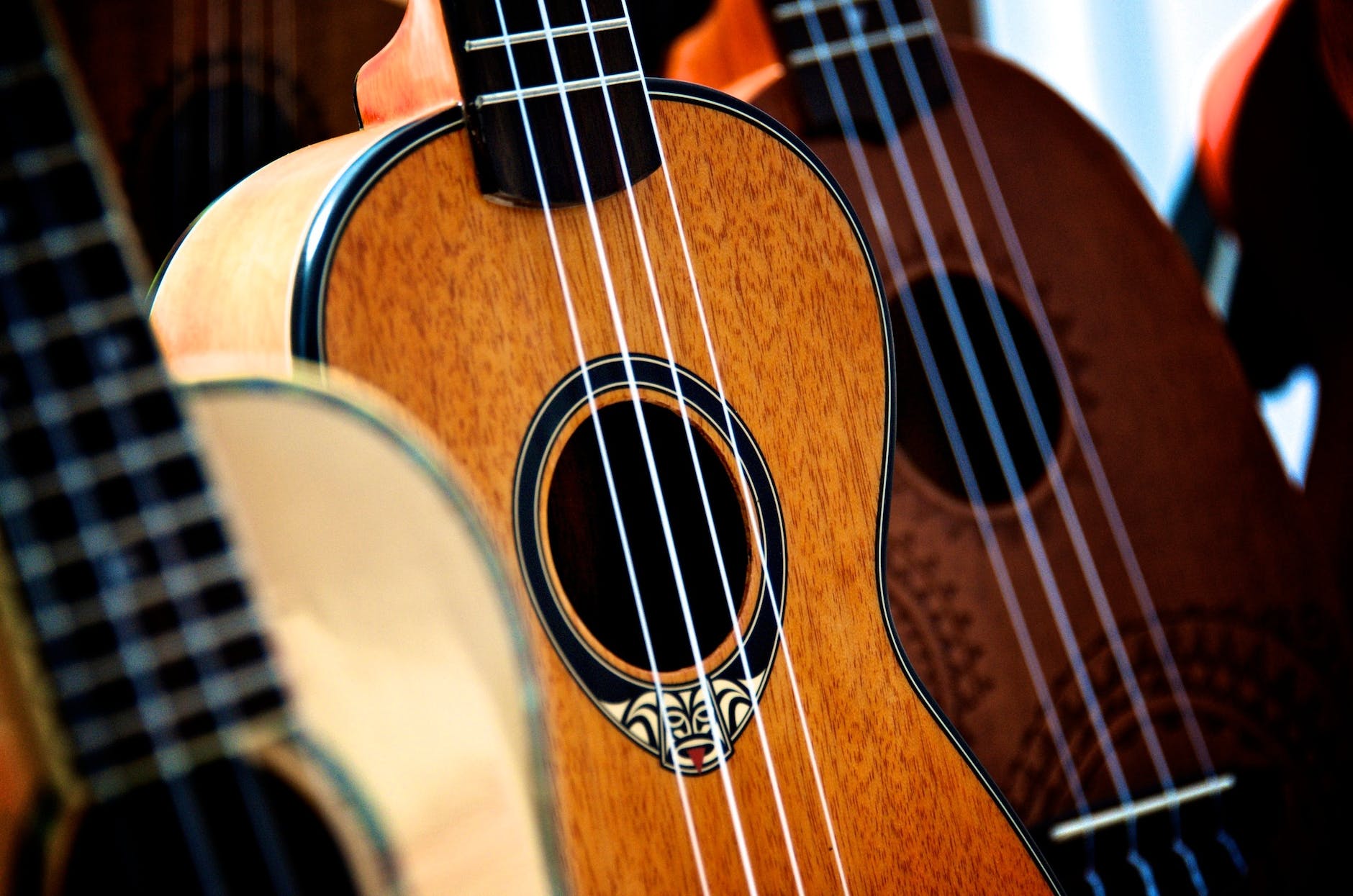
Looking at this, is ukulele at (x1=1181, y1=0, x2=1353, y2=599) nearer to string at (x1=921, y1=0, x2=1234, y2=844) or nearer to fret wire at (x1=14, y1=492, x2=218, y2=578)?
string at (x1=921, y1=0, x2=1234, y2=844)

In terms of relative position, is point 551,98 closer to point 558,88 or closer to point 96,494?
point 558,88

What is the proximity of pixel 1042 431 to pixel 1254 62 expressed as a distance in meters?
0.39

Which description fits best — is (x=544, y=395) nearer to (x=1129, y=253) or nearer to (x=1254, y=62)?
(x=1129, y=253)

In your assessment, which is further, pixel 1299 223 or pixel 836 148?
pixel 1299 223

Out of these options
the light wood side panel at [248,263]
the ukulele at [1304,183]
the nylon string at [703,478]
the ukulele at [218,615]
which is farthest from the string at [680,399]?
the ukulele at [1304,183]

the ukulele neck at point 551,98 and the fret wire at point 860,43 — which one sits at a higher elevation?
the fret wire at point 860,43

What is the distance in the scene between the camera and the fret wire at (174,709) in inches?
11.7

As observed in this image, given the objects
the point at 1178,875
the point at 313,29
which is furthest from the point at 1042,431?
the point at 313,29

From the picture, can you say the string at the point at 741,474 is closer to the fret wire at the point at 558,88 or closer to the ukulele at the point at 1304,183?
the fret wire at the point at 558,88

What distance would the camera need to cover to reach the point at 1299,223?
942mm

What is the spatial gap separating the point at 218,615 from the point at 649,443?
0.81ft

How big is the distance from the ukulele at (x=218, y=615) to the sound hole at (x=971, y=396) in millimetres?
515

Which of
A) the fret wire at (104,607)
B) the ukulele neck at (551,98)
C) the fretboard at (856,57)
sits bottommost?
the fret wire at (104,607)

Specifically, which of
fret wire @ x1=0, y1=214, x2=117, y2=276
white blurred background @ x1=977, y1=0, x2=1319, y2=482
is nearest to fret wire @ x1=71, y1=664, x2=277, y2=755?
fret wire @ x1=0, y1=214, x2=117, y2=276
